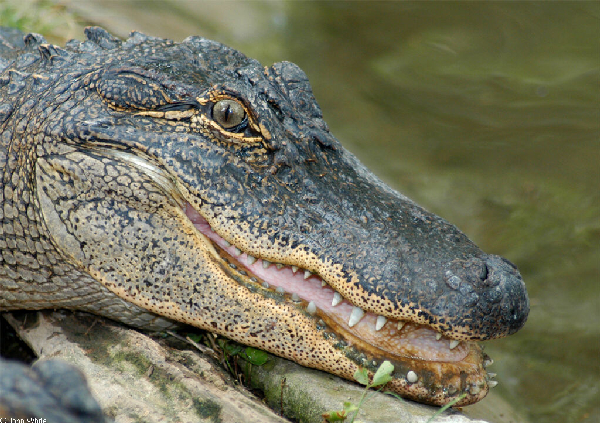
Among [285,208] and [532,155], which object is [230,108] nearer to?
[285,208]

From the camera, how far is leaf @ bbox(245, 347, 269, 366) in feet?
9.78

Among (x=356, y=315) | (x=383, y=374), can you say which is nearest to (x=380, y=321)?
(x=356, y=315)

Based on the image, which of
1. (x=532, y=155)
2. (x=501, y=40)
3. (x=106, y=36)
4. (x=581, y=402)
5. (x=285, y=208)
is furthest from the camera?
(x=501, y=40)

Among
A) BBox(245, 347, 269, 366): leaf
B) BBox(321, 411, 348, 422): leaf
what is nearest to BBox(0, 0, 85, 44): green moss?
BBox(245, 347, 269, 366): leaf

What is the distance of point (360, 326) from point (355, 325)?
0.08 ft

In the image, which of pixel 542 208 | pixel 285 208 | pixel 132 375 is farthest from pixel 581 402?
pixel 132 375

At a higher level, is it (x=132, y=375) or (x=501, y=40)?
(x=501, y=40)

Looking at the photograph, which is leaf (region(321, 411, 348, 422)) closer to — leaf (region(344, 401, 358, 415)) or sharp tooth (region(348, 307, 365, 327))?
leaf (region(344, 401, 358, 415))

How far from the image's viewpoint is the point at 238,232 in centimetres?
269

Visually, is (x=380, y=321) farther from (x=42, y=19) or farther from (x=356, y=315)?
(x=42, y=19)

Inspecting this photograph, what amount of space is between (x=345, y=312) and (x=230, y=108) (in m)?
1.12

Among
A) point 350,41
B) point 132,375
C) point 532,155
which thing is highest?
point 350,41

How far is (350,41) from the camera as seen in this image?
761 centimetres

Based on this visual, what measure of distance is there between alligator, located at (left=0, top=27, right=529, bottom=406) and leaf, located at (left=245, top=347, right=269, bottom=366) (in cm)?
22
